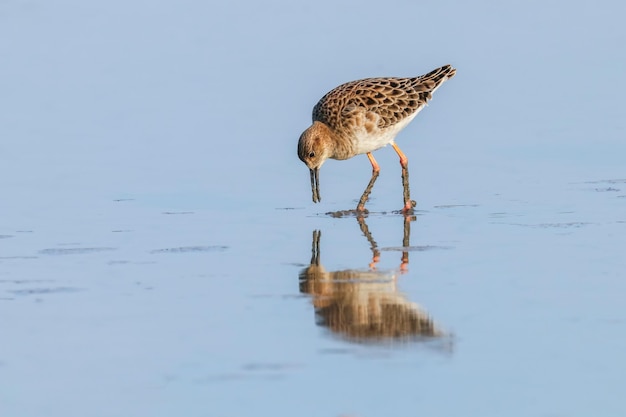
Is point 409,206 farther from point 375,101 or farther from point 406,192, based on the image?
point 375,101

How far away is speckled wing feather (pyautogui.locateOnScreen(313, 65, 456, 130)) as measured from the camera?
43.5 feet

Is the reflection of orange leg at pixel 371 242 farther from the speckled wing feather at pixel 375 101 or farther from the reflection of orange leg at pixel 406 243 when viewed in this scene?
the speckled wing feather at pixel 375 101

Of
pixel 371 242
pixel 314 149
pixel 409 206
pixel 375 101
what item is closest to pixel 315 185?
pixel 314 149

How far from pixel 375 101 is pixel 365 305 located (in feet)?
16.7

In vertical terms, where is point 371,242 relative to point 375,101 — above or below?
below

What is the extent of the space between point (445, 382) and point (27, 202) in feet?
21.6

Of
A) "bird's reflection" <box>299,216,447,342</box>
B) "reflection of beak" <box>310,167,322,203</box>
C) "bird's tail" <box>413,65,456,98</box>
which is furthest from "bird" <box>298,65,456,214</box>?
"bird's reflection" <box>299,216,447,342</box>

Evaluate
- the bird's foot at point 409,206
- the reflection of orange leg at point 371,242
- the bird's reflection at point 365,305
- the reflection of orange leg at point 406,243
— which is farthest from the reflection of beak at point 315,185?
the bird's reflection at point 365,305

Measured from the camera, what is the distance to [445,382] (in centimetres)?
681

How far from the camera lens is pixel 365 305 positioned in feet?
28.2

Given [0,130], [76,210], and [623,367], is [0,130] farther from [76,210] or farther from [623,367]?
[623,367]

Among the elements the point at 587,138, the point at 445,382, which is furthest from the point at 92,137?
the point at 445,382

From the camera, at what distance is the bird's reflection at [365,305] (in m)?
7.85

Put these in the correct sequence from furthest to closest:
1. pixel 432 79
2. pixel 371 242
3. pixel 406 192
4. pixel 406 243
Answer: pixel 432 79, pixel 406 192, pixel 371 242, pixel 406 243
